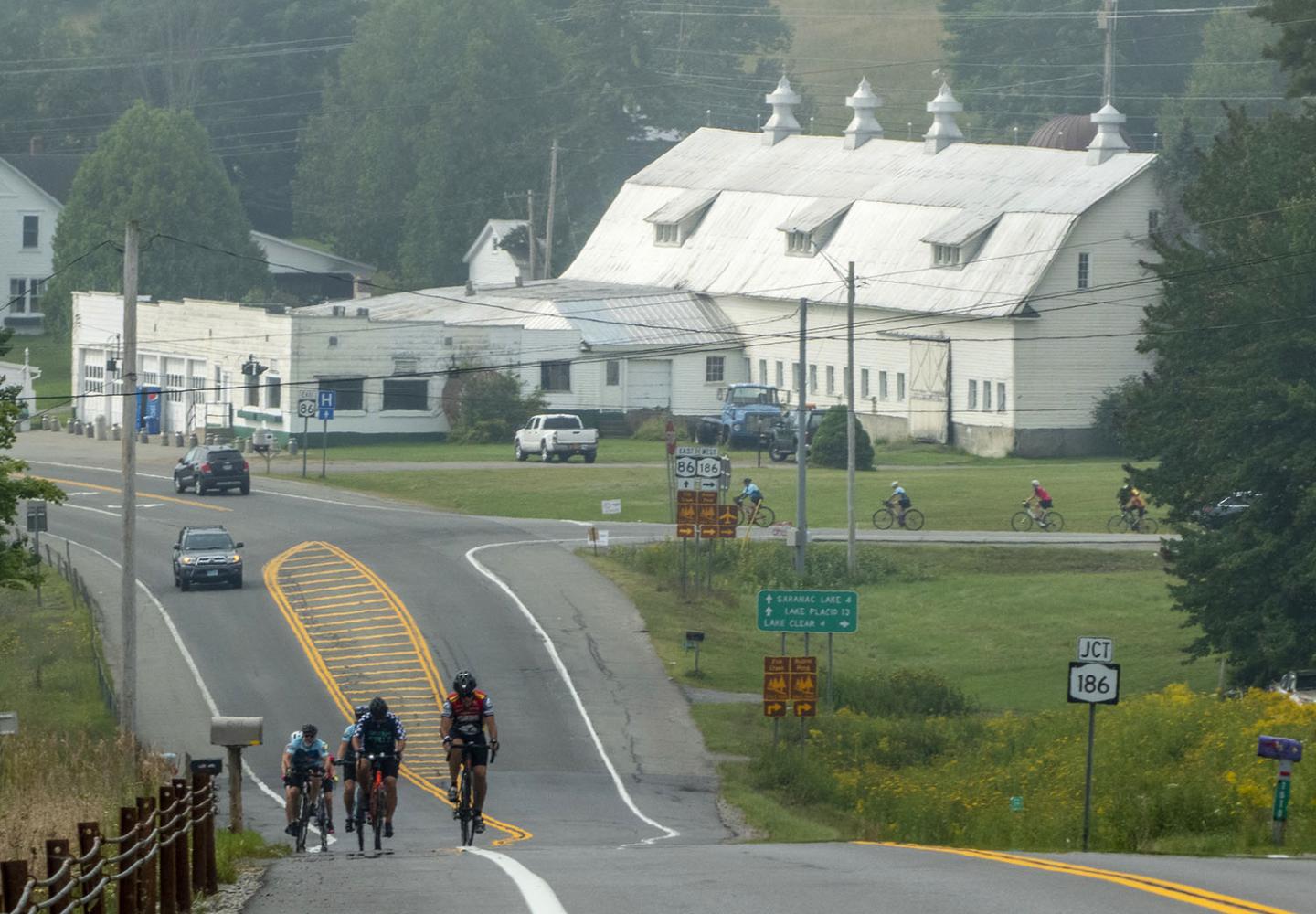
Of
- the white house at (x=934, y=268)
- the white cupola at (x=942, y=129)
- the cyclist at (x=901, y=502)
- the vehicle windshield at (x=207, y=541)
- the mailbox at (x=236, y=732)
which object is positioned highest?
the white cupola at (x=942, y=129)

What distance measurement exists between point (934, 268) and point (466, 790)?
189 ft

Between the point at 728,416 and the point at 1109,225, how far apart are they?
46.8 feet

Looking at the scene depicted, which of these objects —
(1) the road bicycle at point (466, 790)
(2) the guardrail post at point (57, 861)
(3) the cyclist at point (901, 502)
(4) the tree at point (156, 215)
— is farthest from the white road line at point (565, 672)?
(4) the tree at point (156, 215)

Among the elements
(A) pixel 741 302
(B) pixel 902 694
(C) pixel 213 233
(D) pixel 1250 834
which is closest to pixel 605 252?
(A) pixel 741 302

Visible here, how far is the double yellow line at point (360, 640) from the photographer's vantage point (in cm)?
3791

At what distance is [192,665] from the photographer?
41719mm

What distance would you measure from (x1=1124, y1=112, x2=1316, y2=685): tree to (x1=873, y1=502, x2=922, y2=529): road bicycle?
1260 cm

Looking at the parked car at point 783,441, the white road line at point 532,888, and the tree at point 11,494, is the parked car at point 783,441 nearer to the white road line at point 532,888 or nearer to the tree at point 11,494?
the tree at point 11,494

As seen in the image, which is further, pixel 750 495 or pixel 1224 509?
pixel 750 495

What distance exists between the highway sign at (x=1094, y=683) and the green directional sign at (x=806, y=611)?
1060cm

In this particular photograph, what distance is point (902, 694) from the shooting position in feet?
131

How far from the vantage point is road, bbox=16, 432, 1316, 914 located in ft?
50.1

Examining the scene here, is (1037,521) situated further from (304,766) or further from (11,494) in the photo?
(304,766)

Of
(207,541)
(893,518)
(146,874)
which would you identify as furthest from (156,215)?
(146,874)
